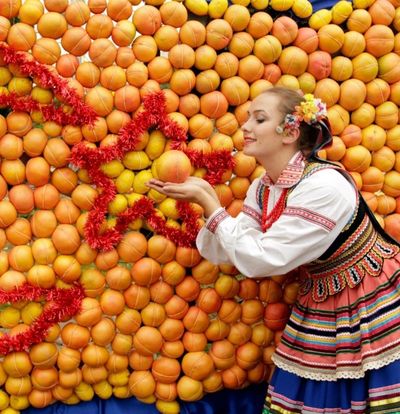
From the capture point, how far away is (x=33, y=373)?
73.9 inches

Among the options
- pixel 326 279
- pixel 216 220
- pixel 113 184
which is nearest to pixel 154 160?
pixel 113 184

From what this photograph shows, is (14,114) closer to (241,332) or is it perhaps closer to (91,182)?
(91,182)

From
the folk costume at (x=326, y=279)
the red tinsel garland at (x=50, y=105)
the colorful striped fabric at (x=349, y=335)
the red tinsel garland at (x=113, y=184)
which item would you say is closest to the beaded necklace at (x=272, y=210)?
the folk costume at (x=326, y=279)

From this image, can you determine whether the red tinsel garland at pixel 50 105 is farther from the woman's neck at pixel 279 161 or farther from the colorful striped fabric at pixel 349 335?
the colorful striped fabric at pixel 349 335

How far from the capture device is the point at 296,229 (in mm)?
1532

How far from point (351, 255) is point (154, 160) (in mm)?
776

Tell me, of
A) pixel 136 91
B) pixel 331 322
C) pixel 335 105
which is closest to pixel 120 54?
pixel 136 91

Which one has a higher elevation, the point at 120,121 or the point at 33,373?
the point at 120,121

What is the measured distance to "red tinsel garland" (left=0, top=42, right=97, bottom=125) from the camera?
1726 mm

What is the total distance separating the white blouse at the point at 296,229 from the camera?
1.53m

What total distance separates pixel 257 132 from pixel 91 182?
0.62 m

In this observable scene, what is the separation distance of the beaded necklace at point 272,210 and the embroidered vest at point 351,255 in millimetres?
100

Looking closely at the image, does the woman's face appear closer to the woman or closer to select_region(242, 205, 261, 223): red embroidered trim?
the woman

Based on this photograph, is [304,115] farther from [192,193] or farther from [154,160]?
[154,160]
